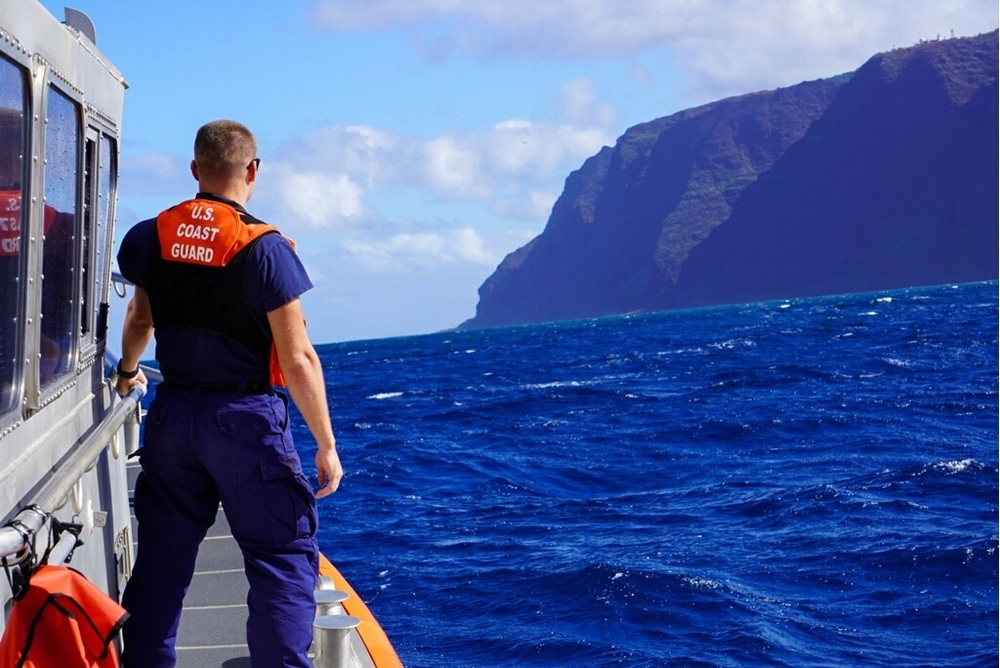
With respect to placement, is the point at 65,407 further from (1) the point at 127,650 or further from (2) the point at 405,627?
(2) the point at 405,627

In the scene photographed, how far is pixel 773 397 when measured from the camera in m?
23.4

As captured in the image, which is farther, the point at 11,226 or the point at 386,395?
the point at 386,395

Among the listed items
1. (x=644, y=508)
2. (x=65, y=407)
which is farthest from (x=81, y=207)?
(x=644, y=508)

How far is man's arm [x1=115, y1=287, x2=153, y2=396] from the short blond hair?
0.56 metres

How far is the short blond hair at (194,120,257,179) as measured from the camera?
3.85 meters

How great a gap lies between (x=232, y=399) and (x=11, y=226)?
0.99 m

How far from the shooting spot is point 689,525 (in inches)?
Result: 475

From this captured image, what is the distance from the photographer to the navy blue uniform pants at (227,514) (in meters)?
3.82

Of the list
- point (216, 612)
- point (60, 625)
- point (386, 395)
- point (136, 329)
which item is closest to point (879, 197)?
point (386, 395)

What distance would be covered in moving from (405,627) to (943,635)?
4155 mm

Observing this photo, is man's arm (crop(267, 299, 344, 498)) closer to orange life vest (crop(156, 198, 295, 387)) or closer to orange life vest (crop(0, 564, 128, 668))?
orange life vest (crop(156, 198, 295, 387))

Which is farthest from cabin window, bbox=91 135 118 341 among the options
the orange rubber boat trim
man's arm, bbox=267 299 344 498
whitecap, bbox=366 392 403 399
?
whitecap, bbox=366 392 403 399

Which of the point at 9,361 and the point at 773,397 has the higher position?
the point at 9,361

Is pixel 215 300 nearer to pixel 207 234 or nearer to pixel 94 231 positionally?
pixel 207 234
